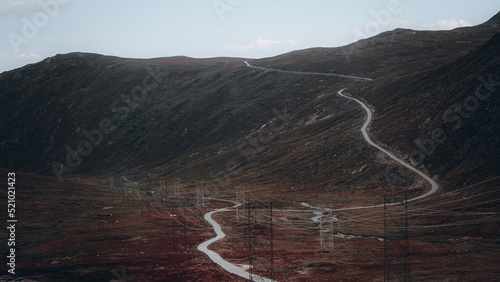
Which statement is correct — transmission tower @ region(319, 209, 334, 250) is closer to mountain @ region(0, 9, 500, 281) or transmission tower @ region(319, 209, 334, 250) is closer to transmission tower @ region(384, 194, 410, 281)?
mountain @ region(0, 9, 500, 281)

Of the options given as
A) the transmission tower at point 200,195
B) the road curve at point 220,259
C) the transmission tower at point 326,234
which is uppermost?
the transmission tower at point 200,195

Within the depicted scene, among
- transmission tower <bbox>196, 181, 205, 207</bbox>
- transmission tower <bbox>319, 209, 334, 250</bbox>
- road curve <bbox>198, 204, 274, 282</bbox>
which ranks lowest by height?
road curve <bbox>198, 204, 274, 282</bbox>

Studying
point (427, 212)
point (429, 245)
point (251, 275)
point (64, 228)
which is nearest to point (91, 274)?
point (251, 275)

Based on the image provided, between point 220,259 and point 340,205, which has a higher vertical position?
point 340,205

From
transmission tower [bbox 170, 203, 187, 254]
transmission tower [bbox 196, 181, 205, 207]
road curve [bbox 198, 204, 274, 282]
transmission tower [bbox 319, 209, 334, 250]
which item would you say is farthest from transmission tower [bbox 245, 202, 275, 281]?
transmission tower [bbox 196, 181, 205, 207]

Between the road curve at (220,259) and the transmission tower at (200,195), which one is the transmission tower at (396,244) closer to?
the road curve at (220,259)

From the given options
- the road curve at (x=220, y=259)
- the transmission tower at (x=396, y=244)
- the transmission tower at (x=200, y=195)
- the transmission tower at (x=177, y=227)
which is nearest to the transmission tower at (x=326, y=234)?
the transmission tower at (x=396, y=244)

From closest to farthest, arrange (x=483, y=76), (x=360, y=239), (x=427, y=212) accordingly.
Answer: (x=360, y=239) < (x=427, y=212) < (x=483, y=76)

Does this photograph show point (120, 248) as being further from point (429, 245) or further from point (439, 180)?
point (439, 180)

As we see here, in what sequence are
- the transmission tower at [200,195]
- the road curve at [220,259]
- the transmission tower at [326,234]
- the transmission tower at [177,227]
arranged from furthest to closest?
the transmission tower at [200,195] < the transmission tower at [177,227] < the transmission tower at [326,234] < the road curve at [220,259]

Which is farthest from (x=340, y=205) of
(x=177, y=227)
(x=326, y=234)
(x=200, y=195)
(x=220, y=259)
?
(x=200, y=195)

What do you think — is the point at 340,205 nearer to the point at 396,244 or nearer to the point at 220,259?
the point at 396,244
